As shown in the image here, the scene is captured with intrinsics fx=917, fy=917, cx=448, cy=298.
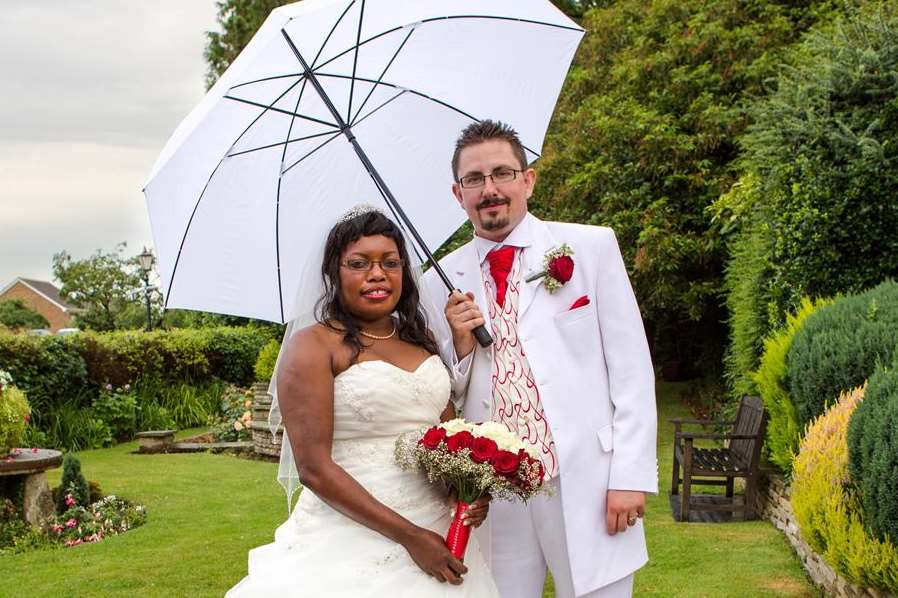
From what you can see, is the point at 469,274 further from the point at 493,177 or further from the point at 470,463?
the point at 470,463

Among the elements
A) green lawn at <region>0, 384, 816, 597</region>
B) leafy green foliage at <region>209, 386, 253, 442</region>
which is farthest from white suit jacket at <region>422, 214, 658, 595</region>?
leafy green foliage at <region>209, 386, 253, 442</region>

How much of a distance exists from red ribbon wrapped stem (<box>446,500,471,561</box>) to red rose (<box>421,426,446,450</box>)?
0.23 m


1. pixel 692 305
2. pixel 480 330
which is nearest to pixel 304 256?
pixel 480 330

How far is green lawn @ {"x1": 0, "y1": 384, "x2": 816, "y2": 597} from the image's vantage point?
6.42 metres

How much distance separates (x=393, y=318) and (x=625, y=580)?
50.1 inches

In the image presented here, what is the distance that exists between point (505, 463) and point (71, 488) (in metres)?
8.10

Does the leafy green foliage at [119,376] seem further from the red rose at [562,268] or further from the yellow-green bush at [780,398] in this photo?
the red rose at [562,268]

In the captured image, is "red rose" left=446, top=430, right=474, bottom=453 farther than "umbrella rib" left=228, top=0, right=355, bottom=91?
No

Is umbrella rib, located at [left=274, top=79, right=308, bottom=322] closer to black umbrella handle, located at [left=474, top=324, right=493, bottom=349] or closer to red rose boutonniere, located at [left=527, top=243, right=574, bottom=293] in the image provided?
black umbrella handle, located at [left=474, top=324, right=493, bottom=349]

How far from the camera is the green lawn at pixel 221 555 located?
642 centimetres

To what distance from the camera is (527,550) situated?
11.0ft

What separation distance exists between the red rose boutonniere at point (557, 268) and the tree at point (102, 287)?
156ft

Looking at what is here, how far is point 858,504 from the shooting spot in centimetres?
491

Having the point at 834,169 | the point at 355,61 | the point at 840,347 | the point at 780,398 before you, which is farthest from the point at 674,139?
the point at 355,61
